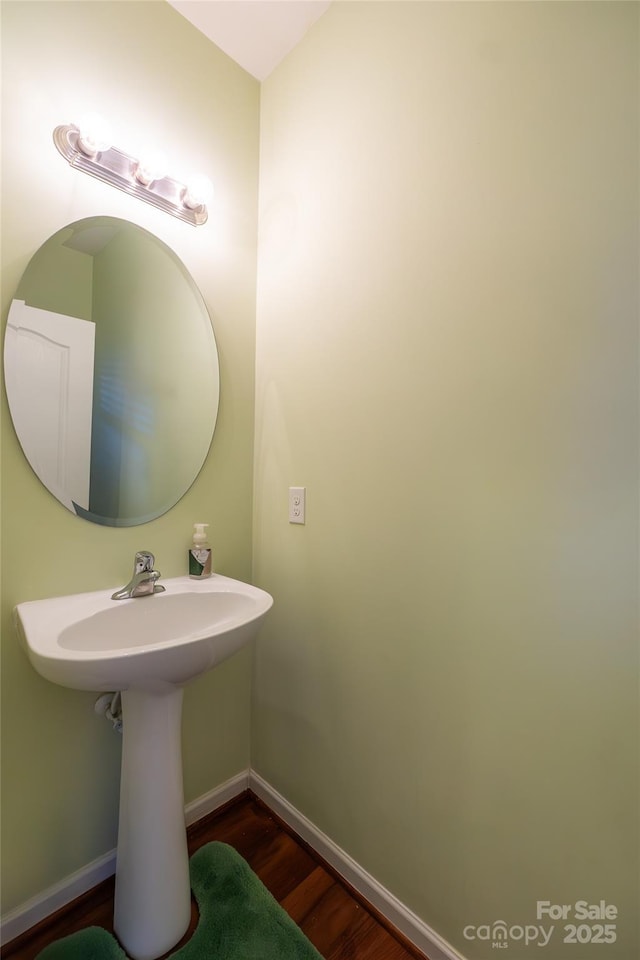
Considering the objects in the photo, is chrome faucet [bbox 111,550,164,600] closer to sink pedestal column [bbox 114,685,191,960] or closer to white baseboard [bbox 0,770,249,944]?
sink pedestal column [bbox 114,685,191,960]

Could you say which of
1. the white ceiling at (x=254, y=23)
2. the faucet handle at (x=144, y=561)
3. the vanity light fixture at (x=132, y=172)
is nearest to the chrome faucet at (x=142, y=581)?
the faucet handle at (x=144, y=561)

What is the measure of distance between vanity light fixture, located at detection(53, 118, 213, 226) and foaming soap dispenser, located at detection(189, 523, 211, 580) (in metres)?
1.01

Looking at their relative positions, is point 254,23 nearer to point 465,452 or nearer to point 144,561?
point 465,452

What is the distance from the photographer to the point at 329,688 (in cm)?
121

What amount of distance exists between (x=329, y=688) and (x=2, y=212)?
1.54 metres

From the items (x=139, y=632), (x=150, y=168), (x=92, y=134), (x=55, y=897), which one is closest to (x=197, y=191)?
(x=150, y=168)

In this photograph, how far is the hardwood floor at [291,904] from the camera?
984mm

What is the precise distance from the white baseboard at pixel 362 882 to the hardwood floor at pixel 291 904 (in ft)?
0.06

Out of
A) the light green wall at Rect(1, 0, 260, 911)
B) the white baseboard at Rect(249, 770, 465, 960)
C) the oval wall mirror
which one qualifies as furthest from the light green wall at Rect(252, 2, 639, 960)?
the oval wall mirror

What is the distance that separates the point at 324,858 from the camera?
121cm

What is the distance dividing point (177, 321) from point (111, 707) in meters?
1.16

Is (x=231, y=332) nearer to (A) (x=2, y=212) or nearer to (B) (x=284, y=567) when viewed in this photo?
(A) (x=2, y=212)

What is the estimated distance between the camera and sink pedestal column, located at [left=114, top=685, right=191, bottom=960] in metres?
0.95

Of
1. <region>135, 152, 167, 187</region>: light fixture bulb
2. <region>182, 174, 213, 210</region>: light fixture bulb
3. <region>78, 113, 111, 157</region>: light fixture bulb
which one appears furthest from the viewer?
<region>182, 174, 213, 210</region>: light fixture bulb
